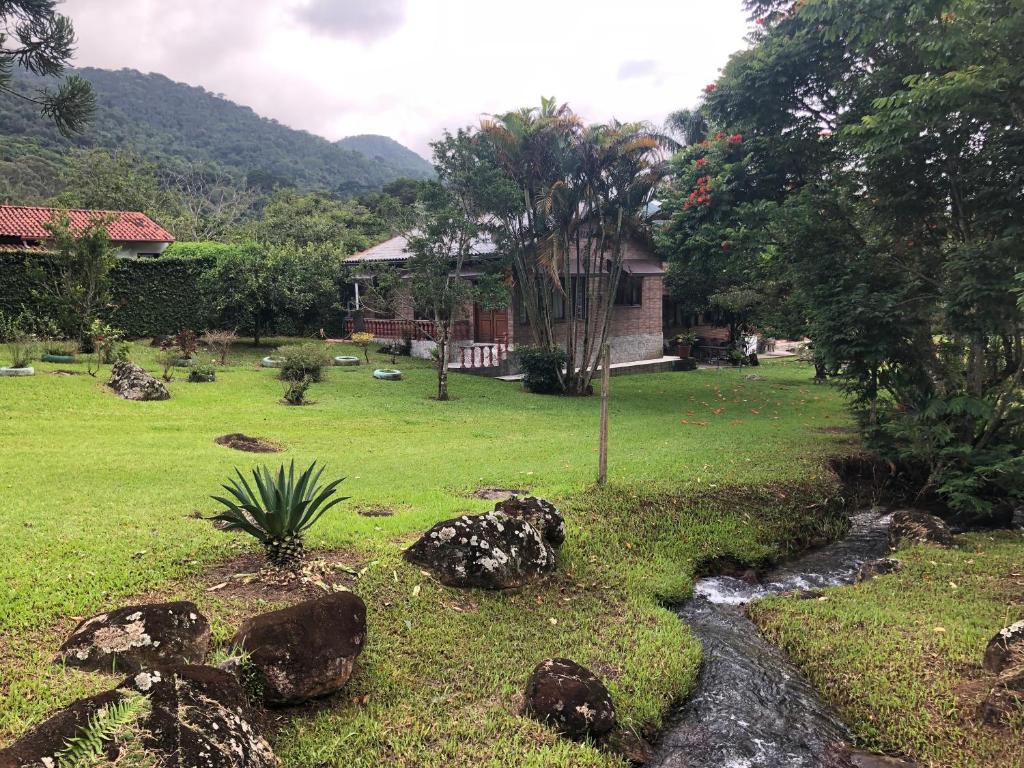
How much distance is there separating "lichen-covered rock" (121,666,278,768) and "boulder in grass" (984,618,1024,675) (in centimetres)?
478

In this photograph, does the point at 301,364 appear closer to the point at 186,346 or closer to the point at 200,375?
the point at 200,375

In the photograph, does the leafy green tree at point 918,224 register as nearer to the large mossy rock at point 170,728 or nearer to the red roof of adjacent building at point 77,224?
the large mossy rock at point 170,728

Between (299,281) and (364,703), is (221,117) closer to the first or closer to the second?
(299,281)

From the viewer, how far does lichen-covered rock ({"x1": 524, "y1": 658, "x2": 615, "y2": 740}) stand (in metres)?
4.19

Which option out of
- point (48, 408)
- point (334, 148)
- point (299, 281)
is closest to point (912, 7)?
point (48, 408)

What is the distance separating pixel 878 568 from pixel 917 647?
2.07 m

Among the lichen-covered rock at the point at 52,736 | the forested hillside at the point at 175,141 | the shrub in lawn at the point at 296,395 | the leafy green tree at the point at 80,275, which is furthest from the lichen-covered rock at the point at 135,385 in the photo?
the forested hillside at the point at 175,141

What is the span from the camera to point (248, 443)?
11.0 metres

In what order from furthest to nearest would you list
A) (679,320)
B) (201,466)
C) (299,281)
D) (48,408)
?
(679,320)
(299,281)
(48,408)
(201,466)

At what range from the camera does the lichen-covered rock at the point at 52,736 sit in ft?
8.12

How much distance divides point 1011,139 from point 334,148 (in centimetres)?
8779

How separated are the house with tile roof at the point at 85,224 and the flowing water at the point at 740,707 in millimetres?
24891

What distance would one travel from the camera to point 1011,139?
8.16 metres

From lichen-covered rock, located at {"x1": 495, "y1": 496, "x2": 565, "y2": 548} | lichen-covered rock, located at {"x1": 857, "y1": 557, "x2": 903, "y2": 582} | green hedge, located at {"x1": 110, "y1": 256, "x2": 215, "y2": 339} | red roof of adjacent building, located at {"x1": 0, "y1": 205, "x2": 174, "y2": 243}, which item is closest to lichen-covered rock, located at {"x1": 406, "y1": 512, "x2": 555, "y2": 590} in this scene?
lichen-covered rock, located at {"x1": 495, "y1": 496, "x2": 565, "y2": 548}
